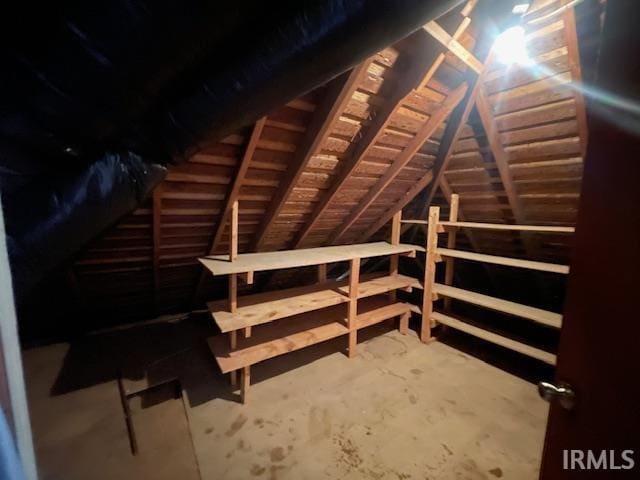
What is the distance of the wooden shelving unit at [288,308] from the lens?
2.04 m

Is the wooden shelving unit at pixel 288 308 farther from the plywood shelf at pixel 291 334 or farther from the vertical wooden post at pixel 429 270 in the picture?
the vertical wooden post at pixel 429 270

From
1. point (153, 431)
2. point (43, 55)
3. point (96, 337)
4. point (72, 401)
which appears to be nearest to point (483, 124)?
point (43, 55)

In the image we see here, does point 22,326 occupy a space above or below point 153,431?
above

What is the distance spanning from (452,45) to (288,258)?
5.87ft

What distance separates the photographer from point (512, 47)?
5.57 feet

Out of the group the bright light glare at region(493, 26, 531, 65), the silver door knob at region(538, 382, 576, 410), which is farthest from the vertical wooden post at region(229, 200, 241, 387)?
the bright light glare at region(493, 26, 531, 65)

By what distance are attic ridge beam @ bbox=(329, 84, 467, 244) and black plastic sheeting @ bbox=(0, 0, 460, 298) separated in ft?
4.37

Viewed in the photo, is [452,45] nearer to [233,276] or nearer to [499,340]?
[233,276]

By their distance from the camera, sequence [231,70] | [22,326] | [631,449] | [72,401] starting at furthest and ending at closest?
1. [22,326]
2. [72,401]
3. [231,70]
4. [631,449]

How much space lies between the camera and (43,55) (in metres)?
0.65

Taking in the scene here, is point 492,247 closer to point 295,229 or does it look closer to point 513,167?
point 513,167

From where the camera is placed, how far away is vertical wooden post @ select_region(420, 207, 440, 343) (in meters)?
2.88

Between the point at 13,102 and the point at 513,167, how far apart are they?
2962 mm

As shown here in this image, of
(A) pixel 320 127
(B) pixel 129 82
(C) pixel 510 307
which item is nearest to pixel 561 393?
(B) pixel 129 82
